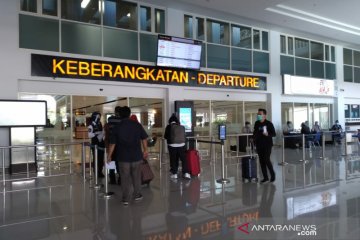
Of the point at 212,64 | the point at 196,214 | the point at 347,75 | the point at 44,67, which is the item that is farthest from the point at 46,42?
the point at 347,75

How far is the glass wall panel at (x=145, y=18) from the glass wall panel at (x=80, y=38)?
1.68m

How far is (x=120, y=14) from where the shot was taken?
10.5 meters

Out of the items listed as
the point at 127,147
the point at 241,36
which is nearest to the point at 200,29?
the point at 241,36

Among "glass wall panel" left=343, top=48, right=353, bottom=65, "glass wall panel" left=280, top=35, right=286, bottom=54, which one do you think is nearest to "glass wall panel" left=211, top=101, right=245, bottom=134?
"glass wall panel" left=280, top=35, right=286, bottom=54

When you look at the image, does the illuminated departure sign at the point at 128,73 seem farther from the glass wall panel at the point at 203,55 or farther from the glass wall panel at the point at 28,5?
the glass wall panel at the point at 28,5

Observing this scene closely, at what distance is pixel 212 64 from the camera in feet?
40.5

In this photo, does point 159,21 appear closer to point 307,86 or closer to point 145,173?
point 145,173

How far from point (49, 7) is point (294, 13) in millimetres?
9624

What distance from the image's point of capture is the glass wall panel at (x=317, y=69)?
16.1 meters

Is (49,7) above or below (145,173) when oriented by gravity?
above

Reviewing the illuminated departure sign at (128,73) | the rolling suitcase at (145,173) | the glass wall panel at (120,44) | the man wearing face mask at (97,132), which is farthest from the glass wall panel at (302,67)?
the rolling suitcase at (145,173)

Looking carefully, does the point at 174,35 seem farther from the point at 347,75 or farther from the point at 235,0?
the point at 347,75

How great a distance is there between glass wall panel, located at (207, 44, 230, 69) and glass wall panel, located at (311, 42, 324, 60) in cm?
633

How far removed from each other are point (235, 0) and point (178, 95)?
4.00m
